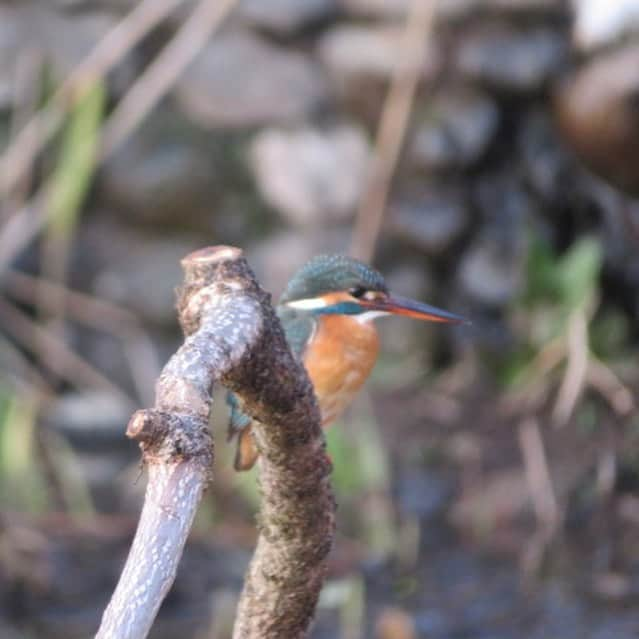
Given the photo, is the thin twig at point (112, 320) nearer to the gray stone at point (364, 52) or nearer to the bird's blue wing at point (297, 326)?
the gray stone at point (364, 52)

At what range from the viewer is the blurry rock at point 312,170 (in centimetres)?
403

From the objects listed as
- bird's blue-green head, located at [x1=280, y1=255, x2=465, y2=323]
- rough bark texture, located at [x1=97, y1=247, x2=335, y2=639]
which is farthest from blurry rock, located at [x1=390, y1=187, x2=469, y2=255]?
rough bark texture, located at [x1=97, y1=247, x2=335, y2=639]

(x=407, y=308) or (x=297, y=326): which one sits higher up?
(x=297, y=326)

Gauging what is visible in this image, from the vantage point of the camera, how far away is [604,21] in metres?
3.48

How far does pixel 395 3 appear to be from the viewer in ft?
12.6

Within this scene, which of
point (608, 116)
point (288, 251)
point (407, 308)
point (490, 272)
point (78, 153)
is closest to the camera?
point (407, 308)

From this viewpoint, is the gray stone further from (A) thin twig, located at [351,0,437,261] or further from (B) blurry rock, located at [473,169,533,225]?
(B) blurry rock, located at [473,169,533,225]

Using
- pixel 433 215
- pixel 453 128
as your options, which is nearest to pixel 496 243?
pixel 433 215

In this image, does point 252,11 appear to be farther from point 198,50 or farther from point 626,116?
point 626,116

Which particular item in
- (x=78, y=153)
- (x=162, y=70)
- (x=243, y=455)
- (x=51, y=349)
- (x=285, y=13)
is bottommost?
(x=243, y=455)

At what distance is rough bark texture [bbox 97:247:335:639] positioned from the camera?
771 mm

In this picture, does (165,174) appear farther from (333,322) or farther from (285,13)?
(333,322)

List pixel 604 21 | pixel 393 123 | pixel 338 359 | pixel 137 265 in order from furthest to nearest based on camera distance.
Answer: pixel 137 265 < pixel 393 123 < pixel 604 21 < pixel 338 359

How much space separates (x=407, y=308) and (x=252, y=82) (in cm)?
234
